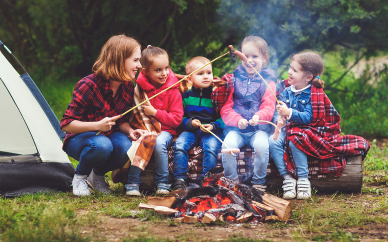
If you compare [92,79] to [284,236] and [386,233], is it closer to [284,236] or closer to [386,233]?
[284,236]

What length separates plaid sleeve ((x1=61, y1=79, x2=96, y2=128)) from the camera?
3449 mm

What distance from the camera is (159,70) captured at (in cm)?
376

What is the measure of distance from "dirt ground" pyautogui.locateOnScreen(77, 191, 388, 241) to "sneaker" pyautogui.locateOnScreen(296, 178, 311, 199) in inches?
24.3

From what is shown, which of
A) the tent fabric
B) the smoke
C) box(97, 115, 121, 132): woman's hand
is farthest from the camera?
the smoke

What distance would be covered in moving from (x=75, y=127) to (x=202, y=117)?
125 centimetres

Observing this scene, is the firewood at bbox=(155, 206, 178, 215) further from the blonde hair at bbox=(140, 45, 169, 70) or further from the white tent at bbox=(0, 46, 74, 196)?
the blonde hair at bbox=(140, 45, 169, 70)

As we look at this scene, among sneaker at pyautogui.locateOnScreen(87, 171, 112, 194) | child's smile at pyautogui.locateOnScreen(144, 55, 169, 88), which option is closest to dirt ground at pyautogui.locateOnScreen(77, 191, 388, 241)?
sneaker at pyautogui.locateOnScreen(87, 171, 112, 194)

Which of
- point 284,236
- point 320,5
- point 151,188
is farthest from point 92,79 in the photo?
point 320,5

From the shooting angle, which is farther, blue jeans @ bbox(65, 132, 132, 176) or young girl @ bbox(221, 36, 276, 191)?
young girl @ bbox(221, 36, 276, 191)

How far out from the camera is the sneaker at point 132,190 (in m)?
3.60

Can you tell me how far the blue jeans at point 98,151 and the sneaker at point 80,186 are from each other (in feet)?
0.16

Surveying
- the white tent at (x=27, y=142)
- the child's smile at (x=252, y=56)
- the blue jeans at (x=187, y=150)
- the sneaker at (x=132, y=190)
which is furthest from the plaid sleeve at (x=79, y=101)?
the child's smile at (x=252, y=56)

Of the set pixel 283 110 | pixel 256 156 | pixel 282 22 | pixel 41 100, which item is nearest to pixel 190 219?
pixel 256 156

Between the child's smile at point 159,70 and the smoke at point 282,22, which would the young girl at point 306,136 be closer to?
the child's smile at point 159,70
